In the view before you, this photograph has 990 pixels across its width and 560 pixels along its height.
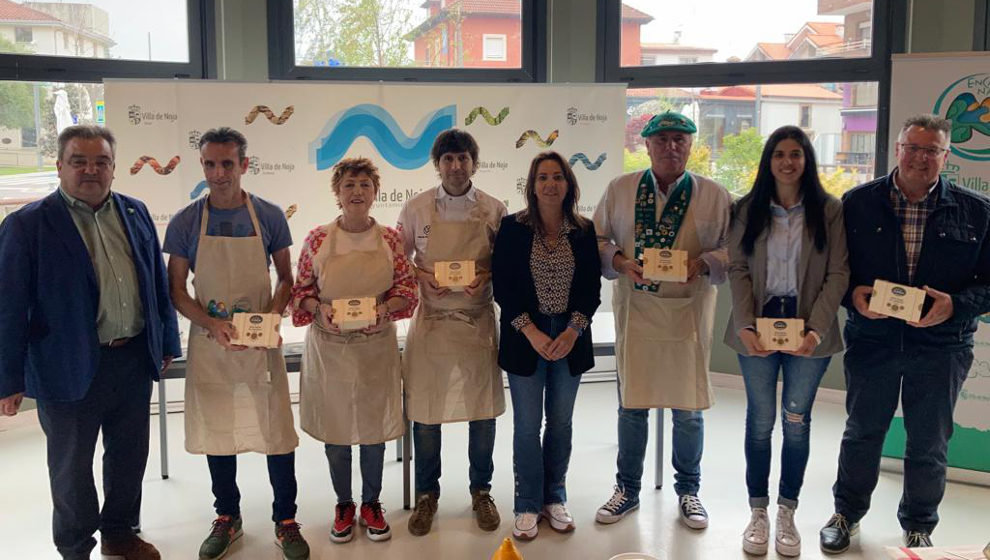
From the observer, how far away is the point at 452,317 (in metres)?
3.33

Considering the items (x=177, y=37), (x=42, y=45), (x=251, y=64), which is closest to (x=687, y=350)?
(x=251, y=64)

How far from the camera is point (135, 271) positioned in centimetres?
293

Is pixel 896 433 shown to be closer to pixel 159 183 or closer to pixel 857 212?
pixel 857 212

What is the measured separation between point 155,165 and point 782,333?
3220 mm

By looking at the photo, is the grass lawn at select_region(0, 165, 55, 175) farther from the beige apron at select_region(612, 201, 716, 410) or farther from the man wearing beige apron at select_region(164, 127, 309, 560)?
the beige apron at select_region(612, 201, 716, 410)

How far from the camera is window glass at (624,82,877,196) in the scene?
498cm

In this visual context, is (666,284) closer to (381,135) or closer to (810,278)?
(810,278)

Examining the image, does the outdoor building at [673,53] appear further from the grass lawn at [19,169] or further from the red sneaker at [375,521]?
the grass lawn at [19,169]

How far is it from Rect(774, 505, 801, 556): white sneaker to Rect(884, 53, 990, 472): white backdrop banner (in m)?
1.11

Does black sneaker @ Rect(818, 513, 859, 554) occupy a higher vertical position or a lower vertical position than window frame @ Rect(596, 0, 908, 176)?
lower

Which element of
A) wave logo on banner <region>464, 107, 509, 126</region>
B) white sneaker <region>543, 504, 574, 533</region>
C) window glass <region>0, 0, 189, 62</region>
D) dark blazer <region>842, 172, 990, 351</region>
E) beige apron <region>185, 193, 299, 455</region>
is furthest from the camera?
wave logo on banner <region>464, 107, 509, 126</region>

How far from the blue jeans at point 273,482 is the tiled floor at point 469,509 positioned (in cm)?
16

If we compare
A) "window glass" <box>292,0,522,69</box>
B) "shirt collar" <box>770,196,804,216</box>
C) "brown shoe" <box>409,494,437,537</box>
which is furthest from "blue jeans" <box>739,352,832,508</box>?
"window glass" <box>292,0,522,69</box>

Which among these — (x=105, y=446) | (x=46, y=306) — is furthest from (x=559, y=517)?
(x=46, y=306)
